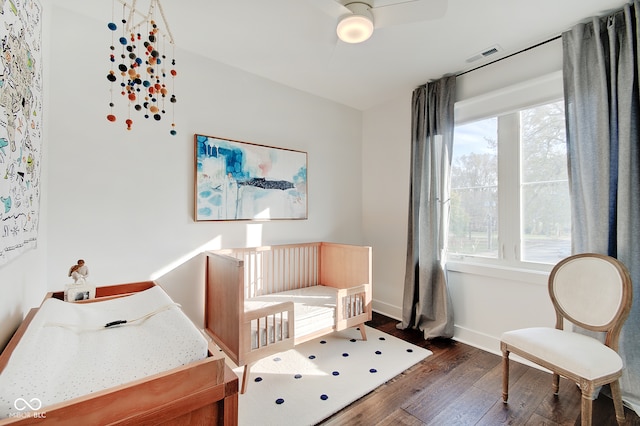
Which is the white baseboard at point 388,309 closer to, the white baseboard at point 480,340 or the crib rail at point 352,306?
the white baseboard at point 480,340

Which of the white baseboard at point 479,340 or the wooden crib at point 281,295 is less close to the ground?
the wooden crib at point 281,295

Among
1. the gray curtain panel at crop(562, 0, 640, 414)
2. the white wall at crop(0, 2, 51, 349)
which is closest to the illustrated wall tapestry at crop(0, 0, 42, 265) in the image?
the white wall at crop(0, 2, 51, 349)

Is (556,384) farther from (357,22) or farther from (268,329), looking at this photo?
(357,22)

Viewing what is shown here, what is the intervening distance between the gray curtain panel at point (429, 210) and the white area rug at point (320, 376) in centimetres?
40

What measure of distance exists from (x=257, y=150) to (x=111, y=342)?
2.10 m

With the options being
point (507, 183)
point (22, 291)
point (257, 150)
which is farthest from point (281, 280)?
point (507, 183)

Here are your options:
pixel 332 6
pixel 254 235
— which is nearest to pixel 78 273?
pixel 254 235

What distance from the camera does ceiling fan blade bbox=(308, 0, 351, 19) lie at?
1.43 metres

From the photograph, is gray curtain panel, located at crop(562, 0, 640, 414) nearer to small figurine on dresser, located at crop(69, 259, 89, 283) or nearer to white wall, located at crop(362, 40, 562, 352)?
white wall, located at crop(362, 40, 562, 352)

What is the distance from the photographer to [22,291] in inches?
46.0

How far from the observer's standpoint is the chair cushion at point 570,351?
4.80ft

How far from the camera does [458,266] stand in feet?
9.04

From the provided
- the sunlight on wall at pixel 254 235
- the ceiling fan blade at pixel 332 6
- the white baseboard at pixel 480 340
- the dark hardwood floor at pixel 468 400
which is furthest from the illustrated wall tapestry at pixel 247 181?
the white baseboard at pixel 480 340

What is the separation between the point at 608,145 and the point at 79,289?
319 centimetres
